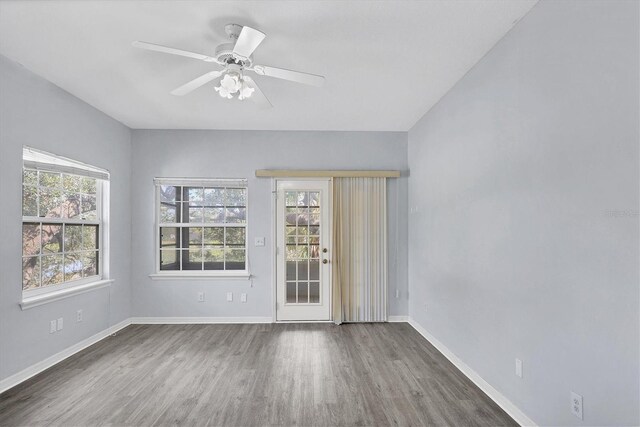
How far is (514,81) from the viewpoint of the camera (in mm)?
2400

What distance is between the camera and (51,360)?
3291mm

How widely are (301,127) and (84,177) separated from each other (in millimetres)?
2744

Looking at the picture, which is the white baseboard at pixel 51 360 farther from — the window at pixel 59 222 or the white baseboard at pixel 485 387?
the white baseboard at pixel 485 387

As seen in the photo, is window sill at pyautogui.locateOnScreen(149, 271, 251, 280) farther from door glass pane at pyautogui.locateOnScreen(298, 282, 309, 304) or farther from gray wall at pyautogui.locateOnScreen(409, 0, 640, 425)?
gray wall at pyautogui.locateOnScreen(409, 0, 640, 425)

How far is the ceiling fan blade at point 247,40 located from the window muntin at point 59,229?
2.42 m

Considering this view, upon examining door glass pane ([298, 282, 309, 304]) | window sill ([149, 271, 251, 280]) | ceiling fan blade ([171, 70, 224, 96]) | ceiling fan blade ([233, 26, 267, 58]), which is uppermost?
ceiling fan blade ([233, 26, 267, 58])

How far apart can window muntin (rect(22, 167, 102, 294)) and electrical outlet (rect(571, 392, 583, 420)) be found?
433 centimetres

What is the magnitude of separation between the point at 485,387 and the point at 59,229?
438 centimetres

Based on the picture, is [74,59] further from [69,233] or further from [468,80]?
[468,80]

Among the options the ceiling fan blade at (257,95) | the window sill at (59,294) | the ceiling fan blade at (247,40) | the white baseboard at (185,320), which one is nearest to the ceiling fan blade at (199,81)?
the ceiling fan blade at (257,95)

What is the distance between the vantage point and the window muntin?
10.5ft

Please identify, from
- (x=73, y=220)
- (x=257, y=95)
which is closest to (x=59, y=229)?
(x=73, y=220)

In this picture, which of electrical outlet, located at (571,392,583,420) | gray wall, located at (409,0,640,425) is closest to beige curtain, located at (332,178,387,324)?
gray wall, located at (409,0,640,425)

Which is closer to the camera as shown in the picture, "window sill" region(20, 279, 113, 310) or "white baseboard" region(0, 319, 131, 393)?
"white baseboard" region(0, 319, 131, 393)
